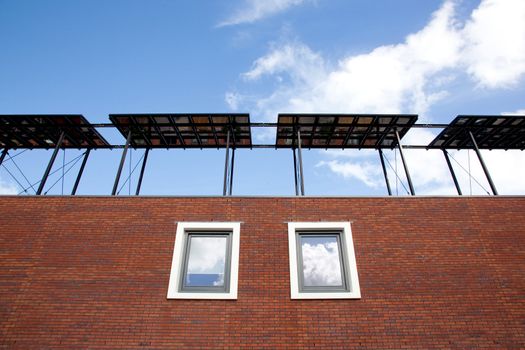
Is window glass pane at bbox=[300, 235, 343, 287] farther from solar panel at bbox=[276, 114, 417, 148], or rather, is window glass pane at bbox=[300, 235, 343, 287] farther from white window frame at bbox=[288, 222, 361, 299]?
solar panel at bbox=[276, 114, 417, 148]

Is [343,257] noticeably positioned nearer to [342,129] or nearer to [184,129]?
[342,129]

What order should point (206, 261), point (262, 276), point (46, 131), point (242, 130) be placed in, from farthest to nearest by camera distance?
point (46, 131) → point (242, 130) → point (206, 261) → point (262, 276)

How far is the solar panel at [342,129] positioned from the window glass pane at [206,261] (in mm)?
4698

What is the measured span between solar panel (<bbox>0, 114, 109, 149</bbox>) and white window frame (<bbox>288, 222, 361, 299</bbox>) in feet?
26.0

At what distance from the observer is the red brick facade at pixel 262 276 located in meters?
6.10

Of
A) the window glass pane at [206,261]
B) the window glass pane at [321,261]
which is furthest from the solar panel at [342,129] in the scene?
the window glass pane at [206,261]

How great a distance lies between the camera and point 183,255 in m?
7.09

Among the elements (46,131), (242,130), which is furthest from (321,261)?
(46,131)

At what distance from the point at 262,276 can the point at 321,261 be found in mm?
1435

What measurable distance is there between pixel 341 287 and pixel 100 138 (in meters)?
9.79

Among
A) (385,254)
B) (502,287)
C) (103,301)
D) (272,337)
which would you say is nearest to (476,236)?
(502,287)

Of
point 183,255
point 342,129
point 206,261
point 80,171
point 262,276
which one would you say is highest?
point 342,129

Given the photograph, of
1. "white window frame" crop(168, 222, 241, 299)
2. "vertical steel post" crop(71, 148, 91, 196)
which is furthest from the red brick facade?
"vertical steel post" crop(71, 148, 91, 196)

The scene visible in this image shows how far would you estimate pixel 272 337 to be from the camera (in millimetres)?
6043
